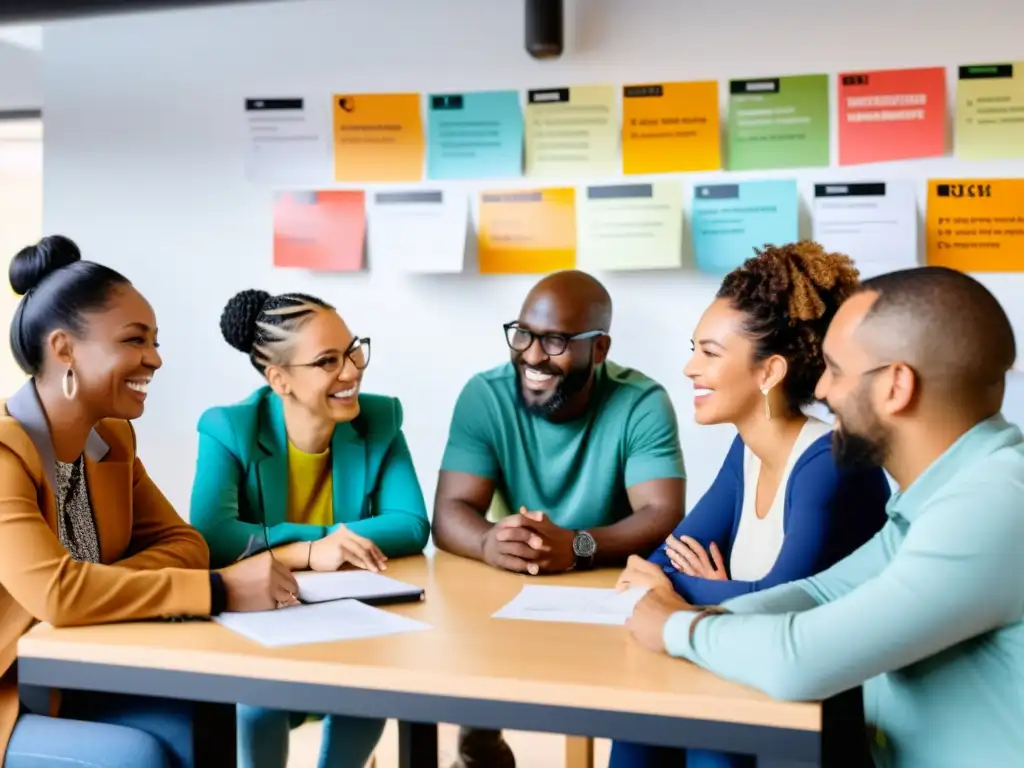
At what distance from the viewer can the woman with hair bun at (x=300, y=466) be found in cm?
198

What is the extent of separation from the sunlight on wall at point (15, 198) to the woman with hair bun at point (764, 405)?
238cm

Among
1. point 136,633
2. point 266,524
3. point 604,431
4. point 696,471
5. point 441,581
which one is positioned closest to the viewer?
point 136,633

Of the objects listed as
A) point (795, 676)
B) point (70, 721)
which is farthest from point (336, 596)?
point (795, 676)

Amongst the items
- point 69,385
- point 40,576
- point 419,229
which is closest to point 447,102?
point 419,229

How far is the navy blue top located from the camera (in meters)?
1.53

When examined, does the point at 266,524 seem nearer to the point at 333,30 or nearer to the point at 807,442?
the point at 807,442

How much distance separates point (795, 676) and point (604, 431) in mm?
1183

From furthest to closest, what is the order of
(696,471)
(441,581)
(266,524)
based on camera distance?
(696,471), (266,524), (441,581)

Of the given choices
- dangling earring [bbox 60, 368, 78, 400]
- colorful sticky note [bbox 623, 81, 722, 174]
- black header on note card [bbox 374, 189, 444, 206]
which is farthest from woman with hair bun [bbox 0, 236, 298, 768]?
colorful sticky note [bbox 623, 81, 722, 174]

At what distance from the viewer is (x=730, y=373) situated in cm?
173

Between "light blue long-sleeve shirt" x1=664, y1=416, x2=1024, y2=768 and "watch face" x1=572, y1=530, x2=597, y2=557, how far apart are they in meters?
0.67

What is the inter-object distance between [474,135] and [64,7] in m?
1.00

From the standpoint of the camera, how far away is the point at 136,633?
1389 mm

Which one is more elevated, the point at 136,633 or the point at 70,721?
the point at 136,633
